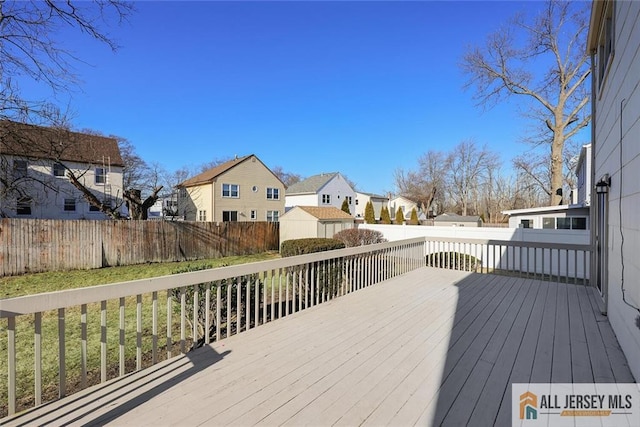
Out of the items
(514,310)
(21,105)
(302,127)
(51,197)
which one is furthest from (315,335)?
(51,197)

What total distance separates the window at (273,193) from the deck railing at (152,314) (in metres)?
17.0

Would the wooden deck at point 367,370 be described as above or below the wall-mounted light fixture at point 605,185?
below

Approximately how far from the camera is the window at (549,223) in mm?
13422

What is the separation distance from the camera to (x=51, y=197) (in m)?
16.8

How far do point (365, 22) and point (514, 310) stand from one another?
7.96 meters

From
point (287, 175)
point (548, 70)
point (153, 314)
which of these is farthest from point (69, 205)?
point (287, 175)

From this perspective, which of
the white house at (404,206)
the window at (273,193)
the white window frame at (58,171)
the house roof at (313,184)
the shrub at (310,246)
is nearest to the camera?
the shrub at (310,246)

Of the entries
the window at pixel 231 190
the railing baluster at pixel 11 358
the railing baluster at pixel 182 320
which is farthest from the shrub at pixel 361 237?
the railing baluster at pixel 11 358

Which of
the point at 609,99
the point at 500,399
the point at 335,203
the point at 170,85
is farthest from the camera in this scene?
the point at 335,203

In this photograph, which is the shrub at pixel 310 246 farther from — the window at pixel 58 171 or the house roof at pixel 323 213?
the window at pixel 58 171

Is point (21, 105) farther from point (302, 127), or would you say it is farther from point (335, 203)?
point (335, 203)

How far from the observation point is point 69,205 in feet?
57.4

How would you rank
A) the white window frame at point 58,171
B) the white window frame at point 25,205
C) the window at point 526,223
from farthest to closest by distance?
the white window frame at point 58,171
the window at point 526,223
the white window frame at point 25,205

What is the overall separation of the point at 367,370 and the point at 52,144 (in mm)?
10602
